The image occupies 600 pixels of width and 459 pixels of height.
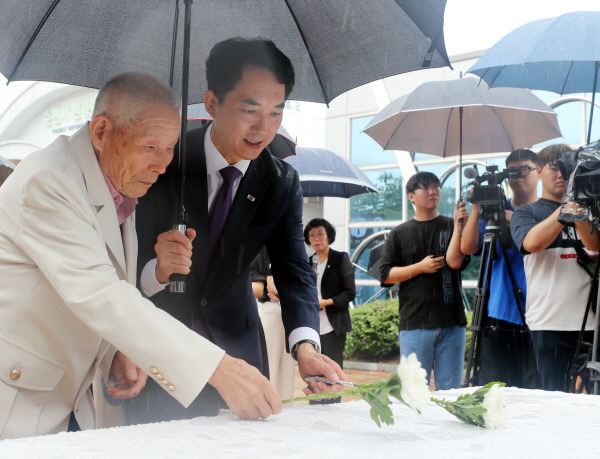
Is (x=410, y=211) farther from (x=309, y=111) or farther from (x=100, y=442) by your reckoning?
(x=100, y=442)

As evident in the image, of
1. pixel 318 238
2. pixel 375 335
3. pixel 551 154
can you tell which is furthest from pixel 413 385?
pixel 375 335

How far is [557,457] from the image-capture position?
109cm

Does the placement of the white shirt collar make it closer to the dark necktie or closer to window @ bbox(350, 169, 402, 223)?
the dark necktie

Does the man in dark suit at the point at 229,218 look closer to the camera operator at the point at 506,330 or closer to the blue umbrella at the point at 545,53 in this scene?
the camera operator at the point at 506,330

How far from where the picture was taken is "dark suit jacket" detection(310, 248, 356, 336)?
5242mm

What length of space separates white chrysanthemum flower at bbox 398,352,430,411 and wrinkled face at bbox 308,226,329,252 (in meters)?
4.39

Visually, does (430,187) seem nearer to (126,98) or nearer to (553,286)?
(553,286)

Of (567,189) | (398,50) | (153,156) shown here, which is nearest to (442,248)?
(567,189)

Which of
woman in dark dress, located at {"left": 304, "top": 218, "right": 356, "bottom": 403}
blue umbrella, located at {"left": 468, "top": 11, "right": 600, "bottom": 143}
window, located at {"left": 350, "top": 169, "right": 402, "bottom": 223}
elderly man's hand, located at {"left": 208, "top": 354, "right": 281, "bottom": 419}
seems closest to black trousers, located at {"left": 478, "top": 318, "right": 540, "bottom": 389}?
blue umbrella, located at {"left": 468, "top": 11, "right": 600, "bottom": 143}

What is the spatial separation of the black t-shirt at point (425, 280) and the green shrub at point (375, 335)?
5.52 meters

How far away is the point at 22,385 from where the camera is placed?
137 cm

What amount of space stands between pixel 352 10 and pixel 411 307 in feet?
8.39

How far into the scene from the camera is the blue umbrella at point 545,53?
351 centimetres

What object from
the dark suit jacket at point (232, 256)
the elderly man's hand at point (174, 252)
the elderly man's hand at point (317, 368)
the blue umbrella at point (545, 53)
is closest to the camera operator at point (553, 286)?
the blue umbrella at point (545, 53)
